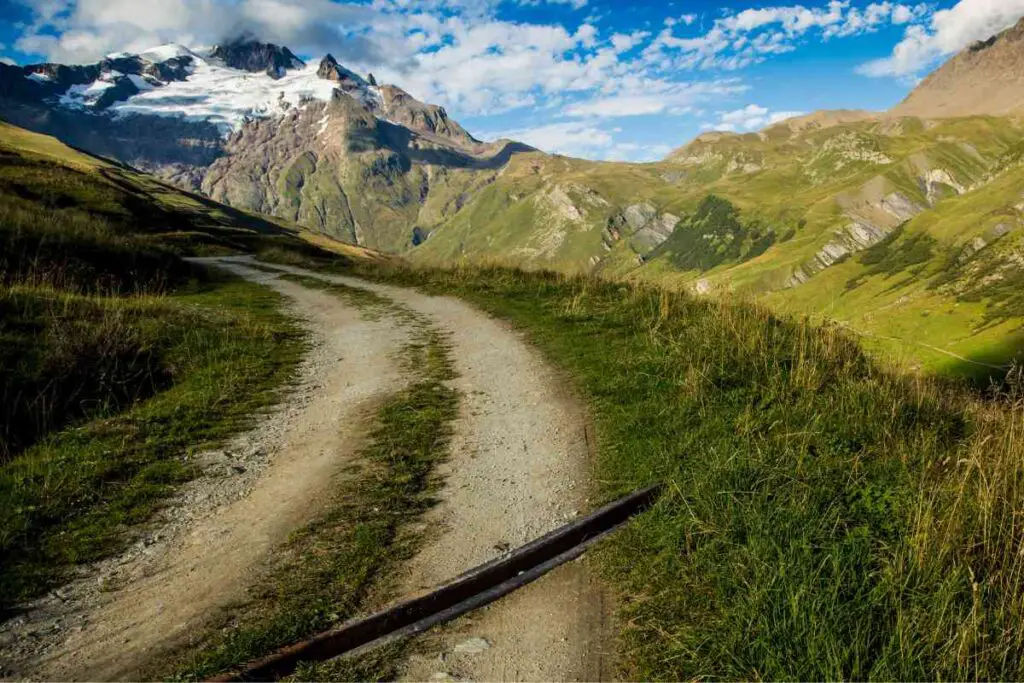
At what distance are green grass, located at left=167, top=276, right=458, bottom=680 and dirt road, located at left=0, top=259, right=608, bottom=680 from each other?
251 millimetres

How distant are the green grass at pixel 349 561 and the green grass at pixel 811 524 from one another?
2.32 metres

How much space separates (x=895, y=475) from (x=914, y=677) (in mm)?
3185

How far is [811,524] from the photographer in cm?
589

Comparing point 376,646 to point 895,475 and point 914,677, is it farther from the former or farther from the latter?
point 895,475

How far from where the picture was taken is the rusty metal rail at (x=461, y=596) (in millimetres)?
4863

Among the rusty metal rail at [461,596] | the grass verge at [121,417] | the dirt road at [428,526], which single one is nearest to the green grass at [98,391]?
the grass verge at [121,417]

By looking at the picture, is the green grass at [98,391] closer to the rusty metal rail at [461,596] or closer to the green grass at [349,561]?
the green grass at [349,561]

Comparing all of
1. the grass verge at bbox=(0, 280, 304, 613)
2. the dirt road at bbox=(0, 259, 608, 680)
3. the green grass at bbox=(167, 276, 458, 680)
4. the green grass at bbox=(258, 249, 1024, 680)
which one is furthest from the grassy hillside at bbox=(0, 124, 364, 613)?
the green grass at bbox=(258, 249, 1024, 680)

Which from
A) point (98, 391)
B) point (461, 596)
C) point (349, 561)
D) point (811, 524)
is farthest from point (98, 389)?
point (811, 524)

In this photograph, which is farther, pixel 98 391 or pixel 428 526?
pixel 98 391

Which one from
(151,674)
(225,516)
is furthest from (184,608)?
(225,516)

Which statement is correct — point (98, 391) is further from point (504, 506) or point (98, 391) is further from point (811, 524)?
point (811, 524)

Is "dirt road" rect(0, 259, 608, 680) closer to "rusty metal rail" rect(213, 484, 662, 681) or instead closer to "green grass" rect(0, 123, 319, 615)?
"rusty metal rail" rect(213, 484, 662, 681)

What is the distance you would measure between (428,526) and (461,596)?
1388mm
